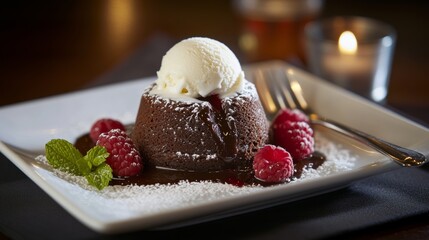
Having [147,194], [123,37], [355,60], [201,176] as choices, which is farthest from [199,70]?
[123,37]

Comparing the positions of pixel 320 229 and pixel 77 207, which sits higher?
pixel 77 207

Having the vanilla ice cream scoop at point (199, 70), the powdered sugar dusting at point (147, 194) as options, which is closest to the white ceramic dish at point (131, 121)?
the powdered sugar dusting at point (147, 194)

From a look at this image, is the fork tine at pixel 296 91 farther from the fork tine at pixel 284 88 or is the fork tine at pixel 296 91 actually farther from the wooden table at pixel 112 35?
the wooden table at pixel 112 35

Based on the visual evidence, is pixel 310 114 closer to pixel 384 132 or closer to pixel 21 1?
pixel 384 132

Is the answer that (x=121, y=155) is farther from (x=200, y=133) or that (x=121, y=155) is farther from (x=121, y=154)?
(x=200, y=133)

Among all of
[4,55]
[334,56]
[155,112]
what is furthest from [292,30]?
[155,112]

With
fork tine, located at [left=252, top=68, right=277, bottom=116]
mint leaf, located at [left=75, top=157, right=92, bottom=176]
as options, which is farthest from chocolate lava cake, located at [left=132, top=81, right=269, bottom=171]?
fork tine, located at [left=252, top=68, right=277, bottom=116]
